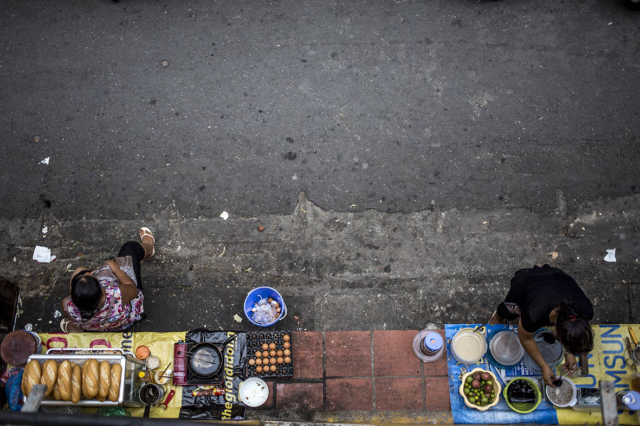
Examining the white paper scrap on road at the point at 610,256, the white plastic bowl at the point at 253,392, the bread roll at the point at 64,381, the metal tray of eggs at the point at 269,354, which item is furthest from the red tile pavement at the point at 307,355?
the white paper scrap on road at the point at 610,256

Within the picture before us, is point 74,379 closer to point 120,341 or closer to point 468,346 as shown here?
point 120,341

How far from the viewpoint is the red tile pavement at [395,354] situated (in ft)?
14.8

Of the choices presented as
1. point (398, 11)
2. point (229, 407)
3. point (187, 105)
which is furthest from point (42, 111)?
point (398, 11)

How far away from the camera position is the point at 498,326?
4.30 metres

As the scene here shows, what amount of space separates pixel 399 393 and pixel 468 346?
2.86 feet

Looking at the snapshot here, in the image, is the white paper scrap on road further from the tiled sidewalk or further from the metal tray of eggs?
the metal tray of eggs

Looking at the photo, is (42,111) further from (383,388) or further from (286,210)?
(383,388)

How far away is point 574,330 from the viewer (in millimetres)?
3148

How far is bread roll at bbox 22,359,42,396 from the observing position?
3566 mm

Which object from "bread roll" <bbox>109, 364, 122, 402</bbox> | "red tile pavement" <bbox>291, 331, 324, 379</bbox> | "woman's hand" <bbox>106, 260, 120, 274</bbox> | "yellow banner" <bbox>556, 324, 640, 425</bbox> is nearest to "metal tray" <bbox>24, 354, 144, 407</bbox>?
"bread roll" <bbox>109, 364, 122, 402</bbox>

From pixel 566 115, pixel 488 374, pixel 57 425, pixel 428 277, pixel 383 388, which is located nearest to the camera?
pixel 57 425

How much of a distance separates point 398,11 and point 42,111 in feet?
15.2

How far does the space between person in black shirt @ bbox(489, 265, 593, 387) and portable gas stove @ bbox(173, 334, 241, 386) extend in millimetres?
2792

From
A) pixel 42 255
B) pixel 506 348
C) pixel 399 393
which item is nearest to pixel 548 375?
pixel 506 348
